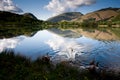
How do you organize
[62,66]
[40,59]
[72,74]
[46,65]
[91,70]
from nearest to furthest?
[72,74] < [91,70] < [62,66] < [46,65] < [40,59]

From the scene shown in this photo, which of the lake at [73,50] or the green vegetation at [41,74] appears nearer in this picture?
the green vegetation at [41,74]

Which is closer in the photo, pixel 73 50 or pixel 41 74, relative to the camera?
pixel 41 74

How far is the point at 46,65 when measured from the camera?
19906mm

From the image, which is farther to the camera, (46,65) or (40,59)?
(40,59)

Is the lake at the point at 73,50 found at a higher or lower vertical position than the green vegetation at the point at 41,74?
lower

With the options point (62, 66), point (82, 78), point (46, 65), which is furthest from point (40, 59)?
point (82, 78)

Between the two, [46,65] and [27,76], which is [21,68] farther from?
[46,65]

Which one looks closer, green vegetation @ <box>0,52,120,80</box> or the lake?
green vegetation @ <box>0,52,120,80</box>

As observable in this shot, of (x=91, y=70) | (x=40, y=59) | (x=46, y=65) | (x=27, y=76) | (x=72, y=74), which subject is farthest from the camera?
(x=40, y=59)

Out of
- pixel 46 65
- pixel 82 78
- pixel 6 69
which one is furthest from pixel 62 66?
pixel 6 69

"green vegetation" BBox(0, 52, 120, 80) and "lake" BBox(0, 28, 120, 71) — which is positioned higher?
"green vegetation" BBox(0, 52, 120, 80)

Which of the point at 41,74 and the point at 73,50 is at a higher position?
the point at 41,74

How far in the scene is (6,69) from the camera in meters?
16.5

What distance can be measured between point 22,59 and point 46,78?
262 inches
